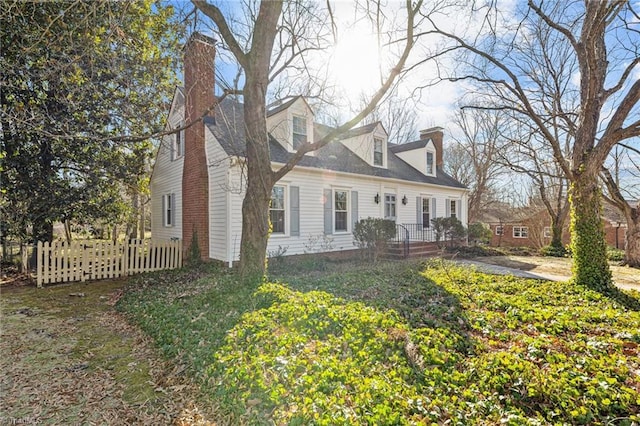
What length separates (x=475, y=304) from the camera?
544 cm

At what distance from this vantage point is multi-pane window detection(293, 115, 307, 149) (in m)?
11.9

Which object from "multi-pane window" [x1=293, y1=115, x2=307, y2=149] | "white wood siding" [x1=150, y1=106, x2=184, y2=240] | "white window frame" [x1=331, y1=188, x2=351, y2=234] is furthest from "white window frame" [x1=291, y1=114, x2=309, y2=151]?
"white wood siding" [x1=150, y1=106, x2=184, y2=240]

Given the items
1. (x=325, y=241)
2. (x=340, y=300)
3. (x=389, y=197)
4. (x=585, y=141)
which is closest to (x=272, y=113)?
(x=325, y=241)

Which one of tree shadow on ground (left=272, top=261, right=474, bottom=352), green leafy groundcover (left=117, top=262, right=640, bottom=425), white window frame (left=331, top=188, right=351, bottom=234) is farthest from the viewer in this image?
white window frame (left=331, top=188, right=351, bottom=234)

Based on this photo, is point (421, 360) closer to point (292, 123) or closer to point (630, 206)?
point (292, 123)

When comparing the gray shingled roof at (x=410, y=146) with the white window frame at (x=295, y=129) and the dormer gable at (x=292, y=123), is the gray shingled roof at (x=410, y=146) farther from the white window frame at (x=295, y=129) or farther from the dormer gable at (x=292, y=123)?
the white window frame at (x=295, y=129)

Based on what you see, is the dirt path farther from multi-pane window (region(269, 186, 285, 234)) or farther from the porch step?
the porch step

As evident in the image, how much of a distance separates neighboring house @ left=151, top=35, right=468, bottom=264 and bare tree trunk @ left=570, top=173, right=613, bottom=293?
7.03 meters

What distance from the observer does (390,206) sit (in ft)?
47.5

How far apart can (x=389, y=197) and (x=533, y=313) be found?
9995mm

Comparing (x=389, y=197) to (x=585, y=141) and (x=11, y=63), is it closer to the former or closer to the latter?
(x=585, y=141)

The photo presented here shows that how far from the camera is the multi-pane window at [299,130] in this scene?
1193 centimetres

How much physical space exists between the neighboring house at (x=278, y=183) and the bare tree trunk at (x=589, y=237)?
7031 millimetres

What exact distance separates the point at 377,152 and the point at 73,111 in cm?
1156
